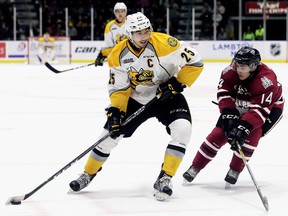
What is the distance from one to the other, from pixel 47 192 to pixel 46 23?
15114 mm

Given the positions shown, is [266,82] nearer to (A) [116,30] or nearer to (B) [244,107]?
(B) [244,107]

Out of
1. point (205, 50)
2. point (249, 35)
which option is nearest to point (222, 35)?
point (249, 35)

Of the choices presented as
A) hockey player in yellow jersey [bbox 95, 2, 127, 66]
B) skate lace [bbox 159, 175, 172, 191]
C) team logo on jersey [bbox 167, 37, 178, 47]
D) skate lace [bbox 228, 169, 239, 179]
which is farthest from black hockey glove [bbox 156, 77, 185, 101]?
hockey player in yellow jersey [bbox 95, 2, 127, 66]

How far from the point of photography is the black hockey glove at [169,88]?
3664 millimetres

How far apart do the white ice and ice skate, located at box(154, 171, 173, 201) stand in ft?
0.11

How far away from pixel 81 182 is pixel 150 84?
621 mm

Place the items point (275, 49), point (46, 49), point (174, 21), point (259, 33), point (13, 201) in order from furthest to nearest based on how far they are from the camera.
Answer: point (174, 21) → point (259, 33) → point (46, 49) → point (275, 49) → point (13, 201)

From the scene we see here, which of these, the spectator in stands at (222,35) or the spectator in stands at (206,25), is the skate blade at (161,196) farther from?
the spectator in stands at (222,35)

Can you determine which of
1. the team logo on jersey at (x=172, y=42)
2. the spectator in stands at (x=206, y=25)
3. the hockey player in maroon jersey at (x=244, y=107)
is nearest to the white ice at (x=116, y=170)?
the hockey player in maroon jersey at (x=244, y=107)

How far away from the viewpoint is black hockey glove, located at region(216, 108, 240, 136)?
363 cm

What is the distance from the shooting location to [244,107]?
12.5 ft

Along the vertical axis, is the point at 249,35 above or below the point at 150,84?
below

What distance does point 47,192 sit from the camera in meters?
3.68

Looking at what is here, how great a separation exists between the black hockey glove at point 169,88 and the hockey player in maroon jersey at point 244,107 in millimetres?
255
